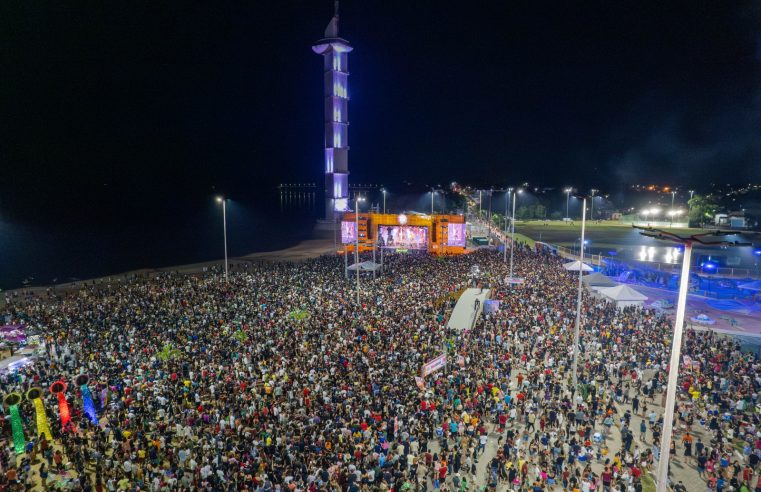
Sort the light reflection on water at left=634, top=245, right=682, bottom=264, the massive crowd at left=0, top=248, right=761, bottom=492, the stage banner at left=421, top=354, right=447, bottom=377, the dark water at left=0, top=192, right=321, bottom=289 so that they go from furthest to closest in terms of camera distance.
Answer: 1. the dark water at left=0, top=192, right=321, bottom=289
2. the light reflection on water at left=634, top=245, right=682, bottom=264
3. the stage banner at left=421, top=354, right=447, bottom=377
4. the massive crowd at left=0, top=248, right=761, bottom=492

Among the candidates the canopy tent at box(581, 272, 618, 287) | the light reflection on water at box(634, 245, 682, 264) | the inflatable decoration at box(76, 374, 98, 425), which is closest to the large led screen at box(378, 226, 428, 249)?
the light reflection on water at box(634, 245, 682, 264)

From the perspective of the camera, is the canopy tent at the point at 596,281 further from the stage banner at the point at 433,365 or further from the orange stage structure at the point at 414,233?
the orange stage structure at the point at 414,233

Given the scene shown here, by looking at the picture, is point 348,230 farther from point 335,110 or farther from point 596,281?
point 335,110

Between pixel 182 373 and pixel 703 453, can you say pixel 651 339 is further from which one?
pixel 182 373

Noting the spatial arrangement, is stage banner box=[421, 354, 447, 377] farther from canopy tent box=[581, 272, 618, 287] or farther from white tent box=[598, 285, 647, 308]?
canopy tent box=[581, 272, 618, 287]

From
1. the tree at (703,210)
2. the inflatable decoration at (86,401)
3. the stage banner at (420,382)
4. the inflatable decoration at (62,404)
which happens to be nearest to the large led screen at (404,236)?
the stage banner at (420,382)
